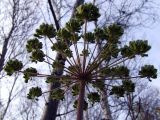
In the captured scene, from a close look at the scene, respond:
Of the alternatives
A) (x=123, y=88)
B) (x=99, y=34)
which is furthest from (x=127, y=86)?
(x=99, y=34)

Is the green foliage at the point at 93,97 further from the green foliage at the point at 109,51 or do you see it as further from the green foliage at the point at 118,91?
the green foliage at the point at 109,51

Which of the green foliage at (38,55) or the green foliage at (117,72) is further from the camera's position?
the green foliage at (38,55)

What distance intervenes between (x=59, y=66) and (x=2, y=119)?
49.2 feet

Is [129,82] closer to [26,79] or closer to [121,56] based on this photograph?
[121,56]

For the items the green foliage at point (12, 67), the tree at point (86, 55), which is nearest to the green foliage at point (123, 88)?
the tree at point (86, 55)

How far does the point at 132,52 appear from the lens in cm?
298

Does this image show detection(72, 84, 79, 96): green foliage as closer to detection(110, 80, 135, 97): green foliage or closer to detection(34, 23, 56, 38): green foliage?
detection(110, 80, 135, 97): green foliage

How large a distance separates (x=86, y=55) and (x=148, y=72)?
20.4 inches

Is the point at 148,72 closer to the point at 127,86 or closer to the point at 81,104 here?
the point at 127,86

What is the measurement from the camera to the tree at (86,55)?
2.93 m

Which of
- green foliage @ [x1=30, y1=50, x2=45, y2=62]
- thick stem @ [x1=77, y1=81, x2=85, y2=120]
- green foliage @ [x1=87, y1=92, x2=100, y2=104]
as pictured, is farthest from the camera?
green foliage @ [x1=87, y1=92, x2=100, y2=104]

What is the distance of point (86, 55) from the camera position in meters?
3.15

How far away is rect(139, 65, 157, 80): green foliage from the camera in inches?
119

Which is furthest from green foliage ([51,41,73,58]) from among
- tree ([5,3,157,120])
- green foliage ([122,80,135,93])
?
green foliage ([122,80,135,93])
